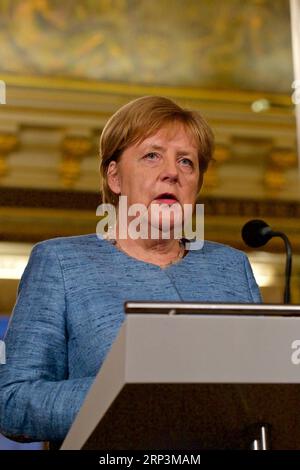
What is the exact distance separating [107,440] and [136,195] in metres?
0.75

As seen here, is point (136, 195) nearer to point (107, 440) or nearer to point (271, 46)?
point (107, 440)

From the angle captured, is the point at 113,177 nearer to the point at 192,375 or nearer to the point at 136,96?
the point at 192,375

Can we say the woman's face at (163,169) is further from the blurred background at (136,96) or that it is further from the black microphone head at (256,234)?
the blurred background at (136,96)

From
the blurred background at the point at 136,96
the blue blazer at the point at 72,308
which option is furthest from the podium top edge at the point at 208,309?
the blurred background at the point at 136,96

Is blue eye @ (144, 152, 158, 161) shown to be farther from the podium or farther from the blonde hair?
the podium

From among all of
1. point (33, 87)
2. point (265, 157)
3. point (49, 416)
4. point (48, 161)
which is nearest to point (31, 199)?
point (48, 161)

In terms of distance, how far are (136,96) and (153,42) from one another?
394 millimetres

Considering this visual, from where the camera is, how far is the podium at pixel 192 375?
0.95 meters

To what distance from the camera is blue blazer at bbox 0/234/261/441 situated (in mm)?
1344

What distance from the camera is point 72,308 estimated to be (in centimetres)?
154

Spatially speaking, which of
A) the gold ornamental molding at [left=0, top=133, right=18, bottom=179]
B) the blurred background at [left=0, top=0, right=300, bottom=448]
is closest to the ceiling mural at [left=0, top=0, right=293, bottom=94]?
the blurred background at [left=0, top=0, right=300, bottom=448]

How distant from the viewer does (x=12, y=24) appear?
20.1 ft

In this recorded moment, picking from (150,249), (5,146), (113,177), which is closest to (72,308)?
(150,249)

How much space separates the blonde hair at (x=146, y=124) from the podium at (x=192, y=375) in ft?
2.49
